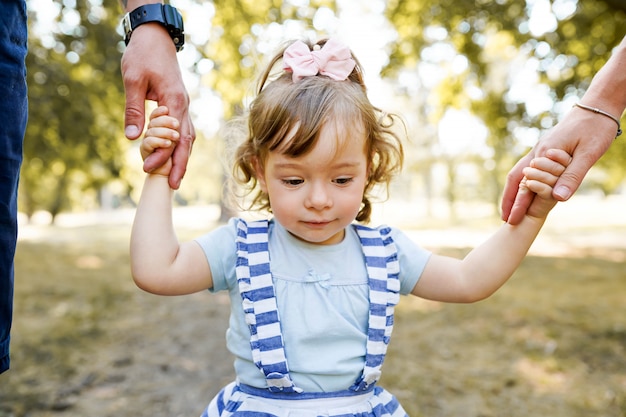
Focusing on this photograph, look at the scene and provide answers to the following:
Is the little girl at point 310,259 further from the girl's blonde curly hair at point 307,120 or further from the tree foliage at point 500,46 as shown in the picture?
the tree foliage at point 500,46

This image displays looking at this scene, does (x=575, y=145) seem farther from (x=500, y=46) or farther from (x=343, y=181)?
(x=500, y=46)

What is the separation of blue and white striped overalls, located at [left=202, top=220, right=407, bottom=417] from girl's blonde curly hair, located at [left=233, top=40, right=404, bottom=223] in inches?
9.3

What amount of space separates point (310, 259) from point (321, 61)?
1.84 feet

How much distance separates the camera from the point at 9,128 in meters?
1.23

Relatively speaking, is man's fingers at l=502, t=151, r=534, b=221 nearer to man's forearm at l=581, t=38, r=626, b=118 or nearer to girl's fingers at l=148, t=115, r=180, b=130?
man's forearm at l=581, t=38, r=626, b=118

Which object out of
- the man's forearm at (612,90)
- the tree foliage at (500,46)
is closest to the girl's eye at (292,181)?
the man's forearm at (612,90)

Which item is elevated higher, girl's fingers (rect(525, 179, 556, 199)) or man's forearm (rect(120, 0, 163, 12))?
man's forearm (rect(120, 0, 163, 12))

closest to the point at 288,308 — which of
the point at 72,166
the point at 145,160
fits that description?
the point at 145,160

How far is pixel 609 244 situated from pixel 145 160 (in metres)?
12.8

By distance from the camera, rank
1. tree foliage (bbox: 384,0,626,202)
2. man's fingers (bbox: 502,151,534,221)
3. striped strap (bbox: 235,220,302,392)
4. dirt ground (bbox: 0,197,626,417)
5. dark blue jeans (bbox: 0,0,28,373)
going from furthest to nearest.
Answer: tree foliage (bbox: 384,0,626,202) < dirt ground (bbox: 0,197,626,417) < man's fingers (bbox: 502,151,534,221) < striped strap (bbox: 235,220,302,392) < dark blue jeans (bbox: 0,0,28,373)

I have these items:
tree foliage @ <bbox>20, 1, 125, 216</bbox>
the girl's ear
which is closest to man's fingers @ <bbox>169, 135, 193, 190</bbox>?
the girl's ear

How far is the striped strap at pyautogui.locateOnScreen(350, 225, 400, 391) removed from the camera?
1.51m

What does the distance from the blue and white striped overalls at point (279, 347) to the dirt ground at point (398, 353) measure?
6.17 ft

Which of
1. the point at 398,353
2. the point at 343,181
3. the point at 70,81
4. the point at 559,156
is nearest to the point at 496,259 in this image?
the point at 559,156
